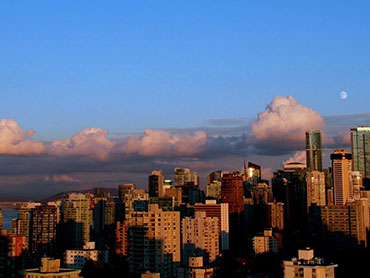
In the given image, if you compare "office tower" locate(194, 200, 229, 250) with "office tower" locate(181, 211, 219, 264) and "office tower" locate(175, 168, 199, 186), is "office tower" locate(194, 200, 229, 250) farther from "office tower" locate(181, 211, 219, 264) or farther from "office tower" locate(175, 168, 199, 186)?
"office tower" locate(175, 168, 199, 186)

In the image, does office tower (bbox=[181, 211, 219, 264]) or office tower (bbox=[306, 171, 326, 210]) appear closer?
office tower (bbox=[181, 211, 219, 264])

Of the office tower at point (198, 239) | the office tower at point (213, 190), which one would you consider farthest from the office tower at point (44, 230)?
the office tower at point (213, 190)

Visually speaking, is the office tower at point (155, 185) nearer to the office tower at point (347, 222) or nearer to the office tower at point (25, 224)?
the office tower at point (25, 224)

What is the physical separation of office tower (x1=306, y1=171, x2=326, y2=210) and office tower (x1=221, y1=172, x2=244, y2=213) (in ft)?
48.2

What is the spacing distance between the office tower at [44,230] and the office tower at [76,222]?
3.32 meters

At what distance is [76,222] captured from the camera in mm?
75688

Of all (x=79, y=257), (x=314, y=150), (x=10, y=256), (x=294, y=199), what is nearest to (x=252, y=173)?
(x=314, y=150)

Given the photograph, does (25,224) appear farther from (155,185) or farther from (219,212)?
(155,185)

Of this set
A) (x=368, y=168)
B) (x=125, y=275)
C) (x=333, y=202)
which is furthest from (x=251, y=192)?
(x=125, y=275)

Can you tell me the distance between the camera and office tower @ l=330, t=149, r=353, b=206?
4077 inches

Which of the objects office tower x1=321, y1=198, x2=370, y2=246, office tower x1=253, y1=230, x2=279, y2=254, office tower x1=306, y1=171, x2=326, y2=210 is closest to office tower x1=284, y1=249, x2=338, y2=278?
office tower x1=253, y1=230, x2=279, y2=254

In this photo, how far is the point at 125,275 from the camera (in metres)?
47.2

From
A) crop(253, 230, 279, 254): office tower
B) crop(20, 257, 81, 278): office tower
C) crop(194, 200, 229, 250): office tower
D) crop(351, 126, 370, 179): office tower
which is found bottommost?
crop(253, 230, 279, 254): office tower

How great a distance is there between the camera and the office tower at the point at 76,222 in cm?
7288
